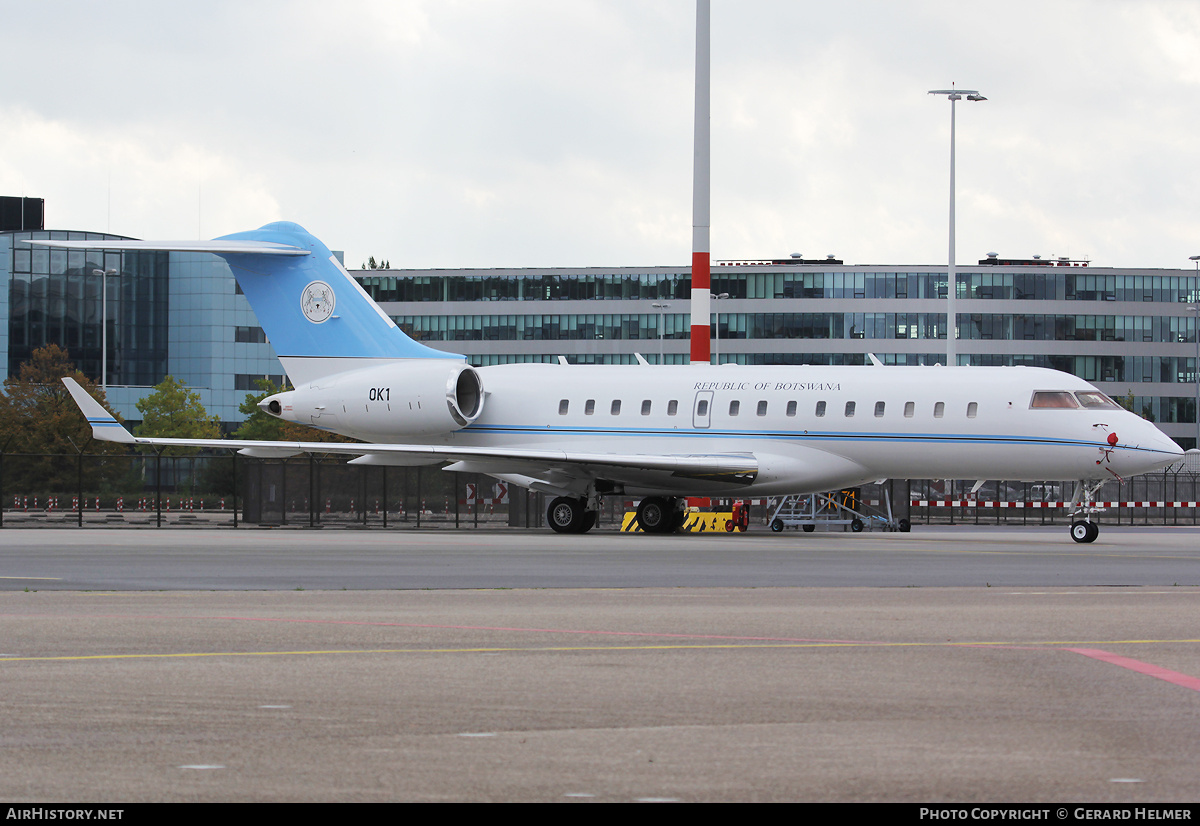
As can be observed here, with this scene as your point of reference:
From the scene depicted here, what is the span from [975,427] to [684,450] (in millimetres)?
6189

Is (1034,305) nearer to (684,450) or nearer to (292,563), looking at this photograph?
(684,450)

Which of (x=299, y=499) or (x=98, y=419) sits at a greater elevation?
(x=98, y=419)

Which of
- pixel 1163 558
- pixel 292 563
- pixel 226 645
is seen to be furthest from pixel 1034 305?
pixel 226 645

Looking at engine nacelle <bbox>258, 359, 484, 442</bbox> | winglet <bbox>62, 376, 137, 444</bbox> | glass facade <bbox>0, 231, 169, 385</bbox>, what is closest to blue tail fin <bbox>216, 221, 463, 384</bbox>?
engine nacelle <bbox>258, 359, 484, 442</bbox>

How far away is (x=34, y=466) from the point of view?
44.2m

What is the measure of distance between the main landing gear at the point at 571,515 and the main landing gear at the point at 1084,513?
10.1 metres

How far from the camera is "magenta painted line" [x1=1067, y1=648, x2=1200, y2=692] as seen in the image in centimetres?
846

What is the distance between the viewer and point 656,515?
31.1 meters

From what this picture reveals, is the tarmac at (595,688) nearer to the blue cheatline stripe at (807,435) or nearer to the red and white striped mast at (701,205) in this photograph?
the blue cheatline stripe at (807,435)

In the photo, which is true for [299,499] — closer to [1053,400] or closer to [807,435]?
[807,435]

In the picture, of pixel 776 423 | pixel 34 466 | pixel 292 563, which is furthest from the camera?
pixel 34 466

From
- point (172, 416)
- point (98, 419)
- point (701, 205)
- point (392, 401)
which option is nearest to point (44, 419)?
point (172, 416)

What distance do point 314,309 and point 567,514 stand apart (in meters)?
7.78

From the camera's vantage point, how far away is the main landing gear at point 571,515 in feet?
102
